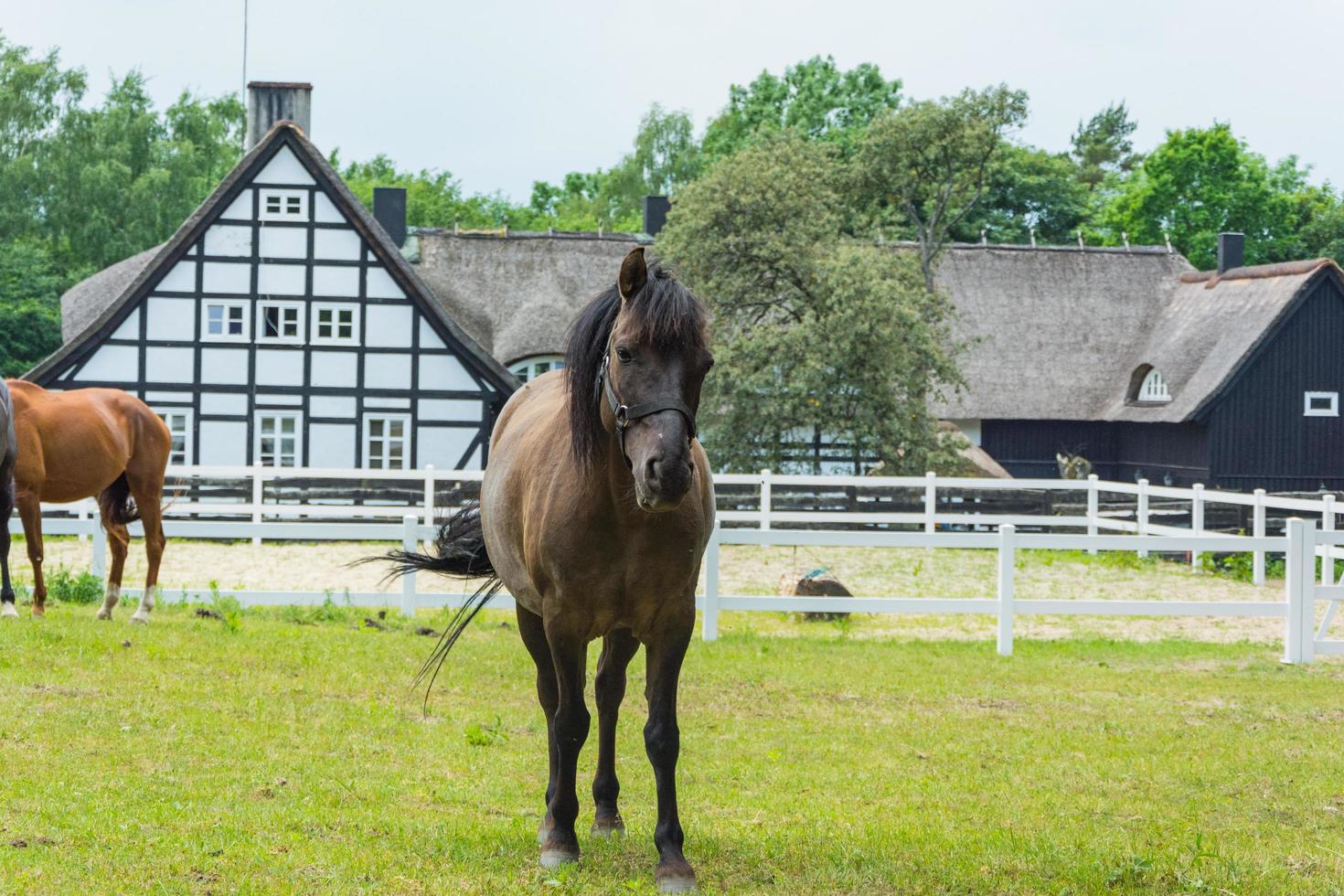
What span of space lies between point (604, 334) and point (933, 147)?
24.2 metres

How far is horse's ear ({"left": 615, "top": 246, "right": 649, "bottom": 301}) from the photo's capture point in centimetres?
432

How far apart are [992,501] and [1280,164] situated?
134ft

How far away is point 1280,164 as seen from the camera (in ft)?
184

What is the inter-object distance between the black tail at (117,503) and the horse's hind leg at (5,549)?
2.57ft

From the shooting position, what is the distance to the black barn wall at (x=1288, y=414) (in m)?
30.9

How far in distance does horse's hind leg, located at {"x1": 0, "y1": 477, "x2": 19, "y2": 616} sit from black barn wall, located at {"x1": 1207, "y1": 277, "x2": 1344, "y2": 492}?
26306mm

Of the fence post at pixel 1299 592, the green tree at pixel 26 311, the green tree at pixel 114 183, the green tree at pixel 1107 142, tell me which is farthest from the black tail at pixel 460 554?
the green tree at pixel 1107 142

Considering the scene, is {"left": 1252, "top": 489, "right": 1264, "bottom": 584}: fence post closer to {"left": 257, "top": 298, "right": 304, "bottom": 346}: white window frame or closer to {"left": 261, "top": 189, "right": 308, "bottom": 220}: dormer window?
{"left": 257, "top": 298, "right": 304, "bottom": 346}: white window frame

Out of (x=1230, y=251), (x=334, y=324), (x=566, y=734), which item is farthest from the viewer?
(x=1230, y=251)

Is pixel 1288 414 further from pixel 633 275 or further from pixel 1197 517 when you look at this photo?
pixel 633 275

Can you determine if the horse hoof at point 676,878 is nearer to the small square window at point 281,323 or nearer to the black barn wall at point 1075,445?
the small square window at point 281,323

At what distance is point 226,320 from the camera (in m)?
26.5

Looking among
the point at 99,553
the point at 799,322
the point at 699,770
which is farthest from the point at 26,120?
the point at 699,770

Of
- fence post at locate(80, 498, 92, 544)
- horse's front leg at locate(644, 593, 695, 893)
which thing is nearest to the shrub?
fence post at locate(80, 498, 92, 544)
